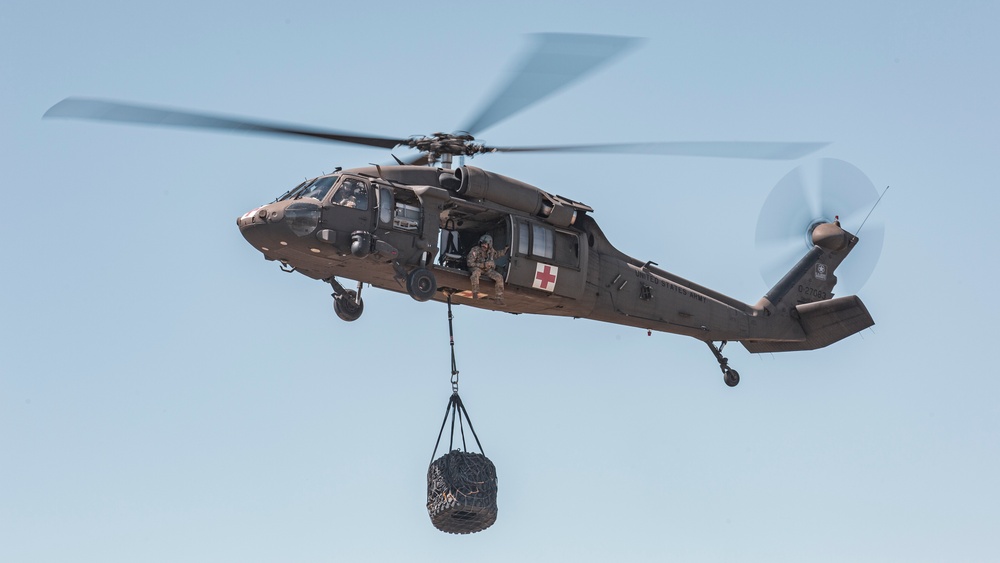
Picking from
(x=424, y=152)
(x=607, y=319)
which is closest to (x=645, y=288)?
(x=607, y=319)

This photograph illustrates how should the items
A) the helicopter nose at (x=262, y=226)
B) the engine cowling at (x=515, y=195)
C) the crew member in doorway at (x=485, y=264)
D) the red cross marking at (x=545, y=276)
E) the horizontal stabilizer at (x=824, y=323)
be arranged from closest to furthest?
the helicopter nose at (x=262, y=226)
the engine cowling at (x=515, y=195)
the crew member in doorway at (x=485, y=264)
the red cross marking at (x=545, y=276)
the horizontal stabilizer at (x=824, y=323)

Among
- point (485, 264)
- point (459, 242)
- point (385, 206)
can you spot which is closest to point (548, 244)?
point (485, 264)

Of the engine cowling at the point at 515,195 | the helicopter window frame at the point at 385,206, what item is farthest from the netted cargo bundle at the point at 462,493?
the engine cowling at the point at 515,195

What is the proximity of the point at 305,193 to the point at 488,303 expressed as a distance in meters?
4.12

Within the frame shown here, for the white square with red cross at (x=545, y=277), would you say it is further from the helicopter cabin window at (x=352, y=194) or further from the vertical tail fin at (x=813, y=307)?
the vertical tail fin at (x=813, y=307)

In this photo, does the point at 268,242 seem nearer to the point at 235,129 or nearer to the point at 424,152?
the point at 235,129

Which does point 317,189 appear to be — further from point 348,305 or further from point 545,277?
point 545,277

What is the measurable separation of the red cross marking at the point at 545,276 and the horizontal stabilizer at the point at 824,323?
20.9 ft

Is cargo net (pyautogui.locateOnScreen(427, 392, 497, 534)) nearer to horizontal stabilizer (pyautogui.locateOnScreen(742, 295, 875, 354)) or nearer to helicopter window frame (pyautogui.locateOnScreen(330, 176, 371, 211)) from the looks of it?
helicopter window frame (pyautogui.locateOnScreen(330, 176, 371, 211))

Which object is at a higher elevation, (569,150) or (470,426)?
(569,150)

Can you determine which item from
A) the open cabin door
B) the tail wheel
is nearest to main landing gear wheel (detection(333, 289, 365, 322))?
the open cabin door

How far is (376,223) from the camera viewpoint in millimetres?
23547

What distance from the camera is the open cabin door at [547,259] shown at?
81.4 feet

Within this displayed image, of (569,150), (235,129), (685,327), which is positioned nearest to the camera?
(235,129)
